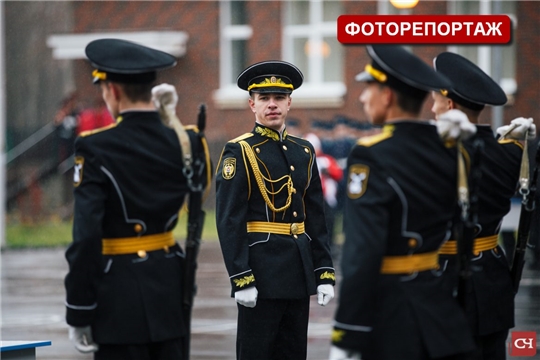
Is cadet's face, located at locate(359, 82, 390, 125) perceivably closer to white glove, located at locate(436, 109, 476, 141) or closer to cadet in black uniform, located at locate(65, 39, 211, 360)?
white glove, located at locate(436, 109, 476, 141)

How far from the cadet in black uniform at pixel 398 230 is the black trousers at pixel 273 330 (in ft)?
5.27

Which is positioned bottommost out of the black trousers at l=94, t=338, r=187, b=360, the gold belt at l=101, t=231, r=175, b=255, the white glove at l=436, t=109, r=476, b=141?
the black trousers at l=94, t=338, r=187, b=360

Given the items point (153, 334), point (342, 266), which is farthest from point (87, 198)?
point (342, 266)

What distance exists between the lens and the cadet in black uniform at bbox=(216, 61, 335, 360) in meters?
6.59

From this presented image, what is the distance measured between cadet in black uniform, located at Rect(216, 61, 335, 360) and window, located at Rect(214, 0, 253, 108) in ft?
62.2

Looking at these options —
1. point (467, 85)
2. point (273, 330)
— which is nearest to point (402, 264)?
point (273, 330)

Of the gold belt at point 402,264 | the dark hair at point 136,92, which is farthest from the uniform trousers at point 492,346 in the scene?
the dark hair at point 136,92

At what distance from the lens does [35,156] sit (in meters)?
27.1

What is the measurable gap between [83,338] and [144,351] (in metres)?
0.34

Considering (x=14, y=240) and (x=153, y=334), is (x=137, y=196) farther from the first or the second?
(x=14, y=240)

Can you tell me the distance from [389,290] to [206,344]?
570cm

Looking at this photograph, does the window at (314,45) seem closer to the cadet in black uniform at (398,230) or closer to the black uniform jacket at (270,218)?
the black uniform jacket at (270,218)

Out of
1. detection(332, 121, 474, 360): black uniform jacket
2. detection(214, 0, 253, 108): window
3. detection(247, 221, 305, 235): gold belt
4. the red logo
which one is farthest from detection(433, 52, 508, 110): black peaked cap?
detection(214, 0, 253, 108): window

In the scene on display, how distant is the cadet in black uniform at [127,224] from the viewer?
5.61 metres
